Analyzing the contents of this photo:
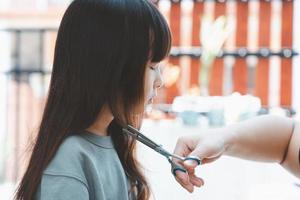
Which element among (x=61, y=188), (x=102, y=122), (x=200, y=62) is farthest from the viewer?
(x=200, y=62)

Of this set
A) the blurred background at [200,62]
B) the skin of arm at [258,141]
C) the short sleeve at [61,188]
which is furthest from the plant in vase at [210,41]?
the short sleeve at [61,188]

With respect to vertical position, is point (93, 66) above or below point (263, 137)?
above

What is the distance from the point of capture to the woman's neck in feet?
2.77

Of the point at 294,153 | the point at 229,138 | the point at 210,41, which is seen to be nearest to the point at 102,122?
the point at 229,138

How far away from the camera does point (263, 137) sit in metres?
0.92

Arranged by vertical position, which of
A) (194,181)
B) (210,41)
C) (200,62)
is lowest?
(194,181)

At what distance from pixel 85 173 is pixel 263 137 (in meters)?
0.34

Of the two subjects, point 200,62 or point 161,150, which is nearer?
point 161,150

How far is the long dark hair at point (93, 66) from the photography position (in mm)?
804

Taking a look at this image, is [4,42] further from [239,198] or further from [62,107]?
[62,107]

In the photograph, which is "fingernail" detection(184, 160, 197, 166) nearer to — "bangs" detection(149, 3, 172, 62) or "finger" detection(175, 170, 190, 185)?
"finger" detection(175, 170, 190, 185)

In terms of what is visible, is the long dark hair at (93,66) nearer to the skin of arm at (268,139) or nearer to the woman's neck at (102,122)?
the woman's neck at (102,122)

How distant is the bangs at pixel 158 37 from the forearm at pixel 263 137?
0.66 ft

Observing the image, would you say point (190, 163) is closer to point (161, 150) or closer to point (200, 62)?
point (161, 150)
